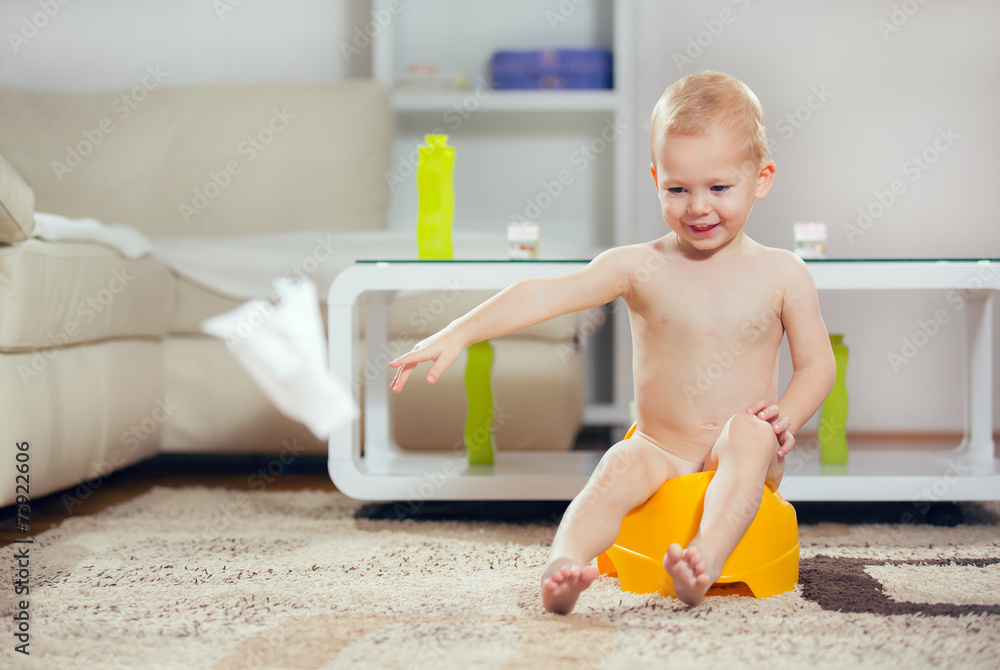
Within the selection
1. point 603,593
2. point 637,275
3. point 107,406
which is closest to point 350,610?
point 603,593

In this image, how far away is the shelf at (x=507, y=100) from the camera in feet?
7.07

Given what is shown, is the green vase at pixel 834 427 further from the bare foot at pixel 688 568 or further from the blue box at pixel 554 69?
the blue box at pixel 554 69

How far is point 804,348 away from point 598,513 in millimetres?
283

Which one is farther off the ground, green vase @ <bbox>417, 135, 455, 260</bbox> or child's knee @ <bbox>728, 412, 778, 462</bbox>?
green vase @ <bbox>417, 135, 455, 260</bbox>

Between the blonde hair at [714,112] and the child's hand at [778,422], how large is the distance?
0.77 feet

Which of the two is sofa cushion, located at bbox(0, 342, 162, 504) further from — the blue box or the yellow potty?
the blue box

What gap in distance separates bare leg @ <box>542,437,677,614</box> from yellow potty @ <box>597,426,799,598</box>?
0.08 ft

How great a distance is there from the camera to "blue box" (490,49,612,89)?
85.9 inches

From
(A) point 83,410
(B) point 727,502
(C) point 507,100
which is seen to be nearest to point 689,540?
(B) point 727,502

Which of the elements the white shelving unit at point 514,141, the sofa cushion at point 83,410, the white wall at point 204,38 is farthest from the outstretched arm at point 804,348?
the white wall at point 204,38

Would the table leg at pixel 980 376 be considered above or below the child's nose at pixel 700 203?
below

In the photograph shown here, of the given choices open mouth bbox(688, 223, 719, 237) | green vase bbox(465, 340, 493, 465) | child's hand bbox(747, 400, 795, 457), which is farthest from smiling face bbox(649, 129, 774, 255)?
green vase bbox(465, 340, 493, 465)

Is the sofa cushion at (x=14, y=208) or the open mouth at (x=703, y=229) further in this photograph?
the sofa cushion at (x=14, y=208)

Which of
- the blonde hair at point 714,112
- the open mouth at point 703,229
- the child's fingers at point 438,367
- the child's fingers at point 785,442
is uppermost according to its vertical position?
→ the blonde hair at point 714,112
